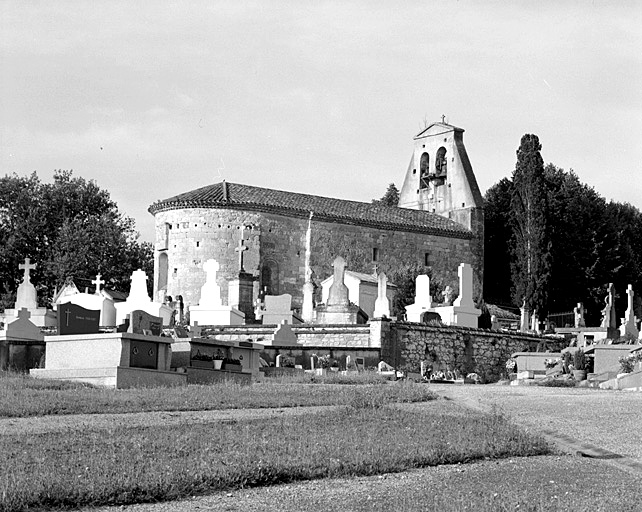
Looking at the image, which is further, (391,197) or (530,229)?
(391,197)

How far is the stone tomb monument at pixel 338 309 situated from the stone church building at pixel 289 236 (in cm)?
997

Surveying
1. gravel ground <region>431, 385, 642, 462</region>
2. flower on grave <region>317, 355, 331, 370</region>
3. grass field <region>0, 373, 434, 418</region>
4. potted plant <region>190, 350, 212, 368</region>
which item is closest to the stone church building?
flower on grave <region>317, 355, 331, 370</region>

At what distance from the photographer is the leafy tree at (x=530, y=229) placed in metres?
56.7

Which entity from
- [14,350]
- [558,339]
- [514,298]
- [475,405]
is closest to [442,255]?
[514,298]

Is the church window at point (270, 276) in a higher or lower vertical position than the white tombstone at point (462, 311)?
higher

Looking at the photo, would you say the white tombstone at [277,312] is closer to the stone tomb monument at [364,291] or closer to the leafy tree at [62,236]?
the stone tomb monument at [364,291]

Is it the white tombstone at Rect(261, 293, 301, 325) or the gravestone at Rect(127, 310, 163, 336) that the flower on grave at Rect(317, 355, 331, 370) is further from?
the white tombstone at Rect(261, 293, 301, 325)

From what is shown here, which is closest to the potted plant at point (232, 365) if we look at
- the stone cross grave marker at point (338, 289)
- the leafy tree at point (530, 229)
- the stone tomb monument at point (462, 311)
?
the stone cross grave marker at point (338, 289)

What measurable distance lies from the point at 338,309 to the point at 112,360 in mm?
19097

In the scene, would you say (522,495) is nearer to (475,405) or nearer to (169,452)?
(169,452)

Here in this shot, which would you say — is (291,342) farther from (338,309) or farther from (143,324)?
(143,324)

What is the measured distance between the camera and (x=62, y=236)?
2506 inches

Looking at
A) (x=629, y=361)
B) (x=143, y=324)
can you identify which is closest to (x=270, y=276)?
(x=143, y=324)

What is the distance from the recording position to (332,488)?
9.84 metres
